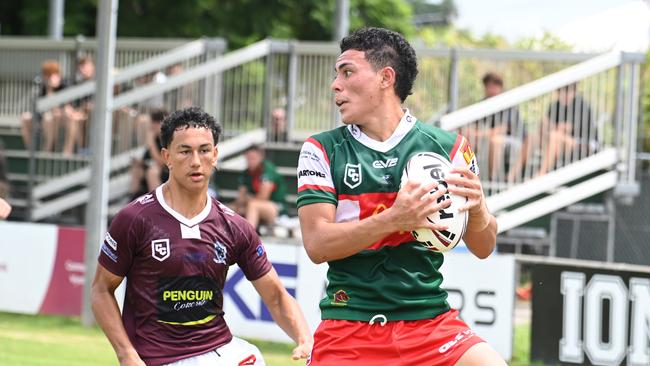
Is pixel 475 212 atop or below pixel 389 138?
below

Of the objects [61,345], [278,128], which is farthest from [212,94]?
[61,345]

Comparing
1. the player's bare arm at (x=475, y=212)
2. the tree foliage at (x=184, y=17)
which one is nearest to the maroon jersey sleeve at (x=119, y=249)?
the player's bare arm at (x=475, y=212)

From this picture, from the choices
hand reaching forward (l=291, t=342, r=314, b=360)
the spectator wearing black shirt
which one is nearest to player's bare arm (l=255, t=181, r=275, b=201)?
the spectator wearing black shirt

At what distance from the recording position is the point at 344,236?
495 cm

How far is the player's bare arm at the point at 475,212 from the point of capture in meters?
4.98

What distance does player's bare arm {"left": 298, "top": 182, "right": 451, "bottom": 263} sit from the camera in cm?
482

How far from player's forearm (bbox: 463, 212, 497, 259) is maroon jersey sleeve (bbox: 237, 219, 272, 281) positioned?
1.56 metres

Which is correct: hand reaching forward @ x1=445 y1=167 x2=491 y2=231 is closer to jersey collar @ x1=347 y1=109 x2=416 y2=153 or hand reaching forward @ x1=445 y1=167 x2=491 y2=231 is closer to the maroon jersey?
jersey collar @ x1=347 y1=109 x2=416 y2=153

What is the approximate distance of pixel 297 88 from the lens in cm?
1716

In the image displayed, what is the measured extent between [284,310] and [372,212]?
154 centimetres

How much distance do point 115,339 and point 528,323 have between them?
6302mm

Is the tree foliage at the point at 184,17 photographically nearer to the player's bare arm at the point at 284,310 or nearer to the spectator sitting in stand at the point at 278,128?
the spectator sitting in stand at the point at 278,128

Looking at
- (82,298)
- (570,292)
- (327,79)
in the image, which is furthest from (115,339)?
(327,79)

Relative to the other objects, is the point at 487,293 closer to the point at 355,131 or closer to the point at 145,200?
→ the point at 145,200
